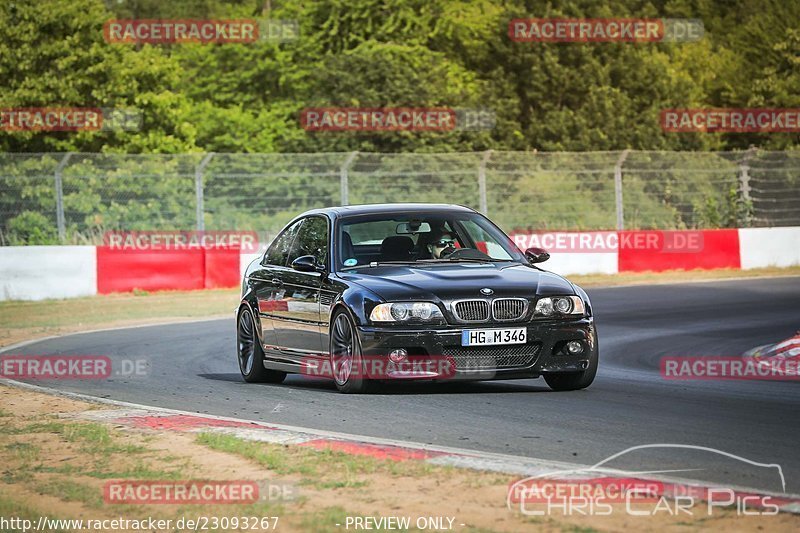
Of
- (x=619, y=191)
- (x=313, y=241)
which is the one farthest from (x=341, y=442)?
(x=619, y=191)

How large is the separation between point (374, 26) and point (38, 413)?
46.4m

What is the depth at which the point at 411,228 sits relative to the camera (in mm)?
11492

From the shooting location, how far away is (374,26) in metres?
55.5

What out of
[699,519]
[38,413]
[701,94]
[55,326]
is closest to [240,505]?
[699,519]

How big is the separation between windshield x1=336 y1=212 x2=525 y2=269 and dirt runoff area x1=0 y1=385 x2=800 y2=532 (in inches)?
113

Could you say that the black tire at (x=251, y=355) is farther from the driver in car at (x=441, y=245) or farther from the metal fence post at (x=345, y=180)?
the metal fence post at (x=345, y=180)

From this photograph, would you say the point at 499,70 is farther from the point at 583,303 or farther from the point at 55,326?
the point at 583,303

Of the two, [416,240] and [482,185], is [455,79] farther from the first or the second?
[416,240]

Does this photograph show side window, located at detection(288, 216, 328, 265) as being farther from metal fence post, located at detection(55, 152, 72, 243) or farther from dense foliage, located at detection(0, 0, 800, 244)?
metal fence post, located at detection(55, 152, 72, 243)

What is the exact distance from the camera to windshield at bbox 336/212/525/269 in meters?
11.2

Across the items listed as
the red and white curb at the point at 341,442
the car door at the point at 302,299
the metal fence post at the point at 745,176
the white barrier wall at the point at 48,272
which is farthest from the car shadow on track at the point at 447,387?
the metal fence post at the point at 745,176

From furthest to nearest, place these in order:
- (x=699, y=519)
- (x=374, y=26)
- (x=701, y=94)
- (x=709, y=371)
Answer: (x=701, y=94) < (x=374, y=26) < (x=709, y=371) < (x=699, y=519)

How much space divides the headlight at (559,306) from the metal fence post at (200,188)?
57.5 feet

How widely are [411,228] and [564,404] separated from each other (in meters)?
2.36
